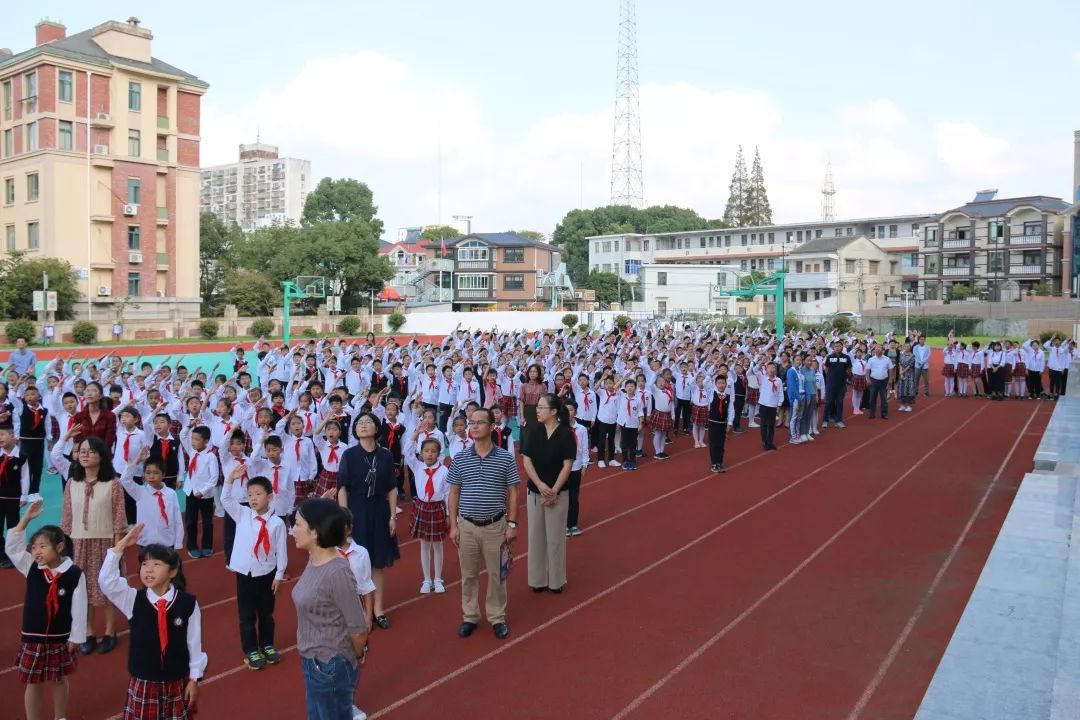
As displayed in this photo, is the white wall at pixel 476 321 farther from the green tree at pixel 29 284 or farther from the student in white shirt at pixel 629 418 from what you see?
the student in white shirt at pixel 629 418

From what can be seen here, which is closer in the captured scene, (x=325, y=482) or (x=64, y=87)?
(x=325, y=482)

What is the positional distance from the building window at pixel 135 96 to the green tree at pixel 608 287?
3748 centimetres

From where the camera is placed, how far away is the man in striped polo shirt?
21.3 ft

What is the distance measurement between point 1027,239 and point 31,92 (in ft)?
186

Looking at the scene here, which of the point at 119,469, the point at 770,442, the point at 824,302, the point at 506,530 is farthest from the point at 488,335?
the point at 824,302

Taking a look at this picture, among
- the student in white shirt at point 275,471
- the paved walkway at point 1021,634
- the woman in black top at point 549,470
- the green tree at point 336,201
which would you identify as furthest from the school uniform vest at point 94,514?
the green tree at point 336,201

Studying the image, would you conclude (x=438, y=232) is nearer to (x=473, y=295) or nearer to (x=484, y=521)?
(x=473, y=295)

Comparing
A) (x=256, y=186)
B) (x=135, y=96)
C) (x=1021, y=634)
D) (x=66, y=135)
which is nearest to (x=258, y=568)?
(x=1021, y=634)

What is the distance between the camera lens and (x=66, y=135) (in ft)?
136

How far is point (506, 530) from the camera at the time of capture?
6.55 m

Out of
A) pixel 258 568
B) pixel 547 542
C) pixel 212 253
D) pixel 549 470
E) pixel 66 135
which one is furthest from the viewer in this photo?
pixel 212 253

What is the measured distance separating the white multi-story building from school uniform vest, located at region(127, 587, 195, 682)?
13712cm

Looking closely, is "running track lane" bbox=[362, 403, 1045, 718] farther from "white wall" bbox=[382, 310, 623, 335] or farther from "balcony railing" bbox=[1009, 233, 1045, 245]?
"balcony railing" bbox=[1009, 233, 1045, 245]

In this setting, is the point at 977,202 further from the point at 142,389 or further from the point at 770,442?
the point at 142,389
